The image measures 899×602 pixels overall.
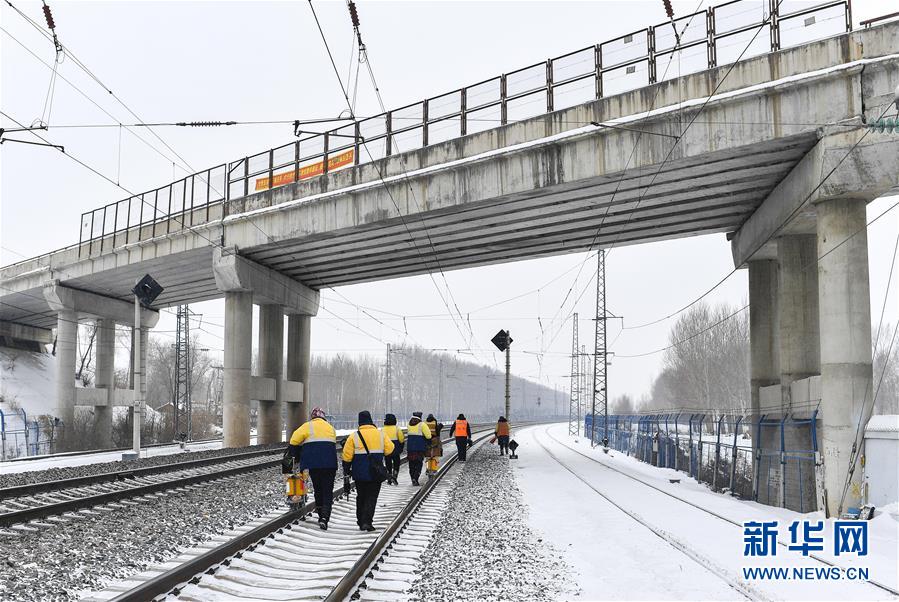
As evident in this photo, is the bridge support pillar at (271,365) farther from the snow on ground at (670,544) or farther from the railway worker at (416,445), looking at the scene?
the snow on ground at (670,544)

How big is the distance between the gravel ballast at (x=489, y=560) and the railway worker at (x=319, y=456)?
64.1 inches

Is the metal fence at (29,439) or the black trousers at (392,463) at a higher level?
the black trousers at (392,463)

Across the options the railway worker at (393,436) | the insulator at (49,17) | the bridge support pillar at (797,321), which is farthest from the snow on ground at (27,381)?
the bridge support pillar at (797,321)

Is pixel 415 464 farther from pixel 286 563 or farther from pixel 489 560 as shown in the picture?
pixel 286 563

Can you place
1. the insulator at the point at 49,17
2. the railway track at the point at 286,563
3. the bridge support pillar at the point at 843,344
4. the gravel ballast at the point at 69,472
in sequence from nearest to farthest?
the railway track at the point at 286,563, the insulator at the point at 49,17, the bridge support pillar at the point at 843,344, the gravel ballast at the point at 69,472

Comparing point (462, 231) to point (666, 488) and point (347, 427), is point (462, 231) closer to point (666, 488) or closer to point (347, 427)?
point (666, 488)

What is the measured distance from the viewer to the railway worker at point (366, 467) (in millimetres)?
10578

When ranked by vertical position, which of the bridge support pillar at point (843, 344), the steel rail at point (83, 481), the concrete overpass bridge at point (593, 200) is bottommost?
the steel rail at point (83, 481)

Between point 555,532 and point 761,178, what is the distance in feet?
41.5

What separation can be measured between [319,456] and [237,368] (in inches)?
893

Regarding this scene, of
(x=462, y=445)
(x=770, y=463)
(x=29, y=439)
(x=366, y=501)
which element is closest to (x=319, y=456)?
(x=366, y=501)

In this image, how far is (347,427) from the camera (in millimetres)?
68188

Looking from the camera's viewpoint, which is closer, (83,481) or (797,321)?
(83,481)

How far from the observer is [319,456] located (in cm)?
1077
